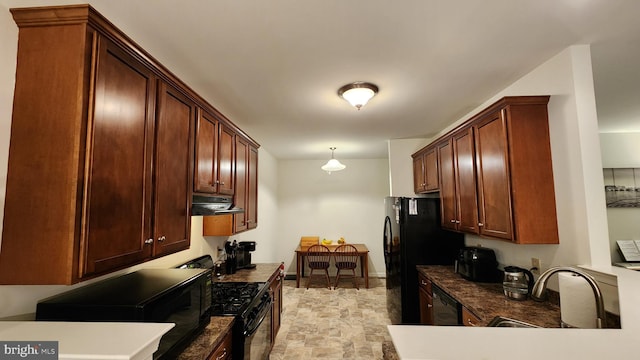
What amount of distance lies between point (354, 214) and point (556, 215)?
14.3 ft

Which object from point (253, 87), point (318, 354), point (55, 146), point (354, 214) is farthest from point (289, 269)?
point (55, 146)

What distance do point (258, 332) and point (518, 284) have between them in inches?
80.7

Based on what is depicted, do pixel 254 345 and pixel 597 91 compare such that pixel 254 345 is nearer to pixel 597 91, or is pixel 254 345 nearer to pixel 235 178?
pixel 235 178

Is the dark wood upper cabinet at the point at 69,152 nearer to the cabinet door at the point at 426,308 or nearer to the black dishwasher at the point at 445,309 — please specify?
the black dishwasher at the point at 445,309

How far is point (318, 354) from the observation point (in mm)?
2955

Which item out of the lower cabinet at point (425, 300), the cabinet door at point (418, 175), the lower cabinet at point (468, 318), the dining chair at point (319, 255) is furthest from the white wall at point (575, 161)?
the dining chair at point (319, 255)

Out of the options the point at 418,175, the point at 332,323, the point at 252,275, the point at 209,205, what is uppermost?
the point at 418,175

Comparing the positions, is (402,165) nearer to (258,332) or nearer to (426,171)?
(426,171)

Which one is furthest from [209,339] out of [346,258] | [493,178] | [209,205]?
[346,258]

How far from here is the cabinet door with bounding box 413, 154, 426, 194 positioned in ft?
12.4

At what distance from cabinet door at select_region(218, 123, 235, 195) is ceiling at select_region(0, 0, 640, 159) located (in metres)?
0.37

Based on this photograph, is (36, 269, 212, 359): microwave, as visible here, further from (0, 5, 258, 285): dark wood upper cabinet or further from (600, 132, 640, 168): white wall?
(600, 132, 640, 168): white wall

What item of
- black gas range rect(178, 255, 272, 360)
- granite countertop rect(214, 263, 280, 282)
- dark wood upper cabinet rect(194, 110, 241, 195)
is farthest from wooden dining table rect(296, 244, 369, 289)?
dark wood upper cabinet rect(194, 110, 241, 195)

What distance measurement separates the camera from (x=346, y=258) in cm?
575
